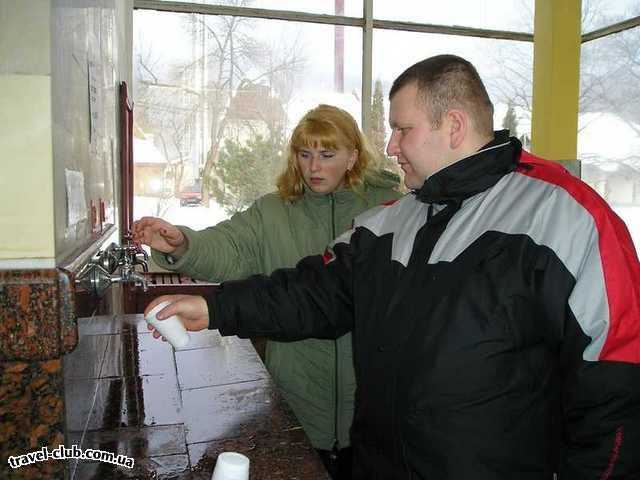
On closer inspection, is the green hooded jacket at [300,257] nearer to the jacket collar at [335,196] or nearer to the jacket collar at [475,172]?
the jacket collar at [335,196]

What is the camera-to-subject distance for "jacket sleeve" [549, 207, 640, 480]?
1.08 meters

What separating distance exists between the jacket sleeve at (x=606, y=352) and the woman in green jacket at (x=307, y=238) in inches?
33.5

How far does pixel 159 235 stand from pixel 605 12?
5.28 meters

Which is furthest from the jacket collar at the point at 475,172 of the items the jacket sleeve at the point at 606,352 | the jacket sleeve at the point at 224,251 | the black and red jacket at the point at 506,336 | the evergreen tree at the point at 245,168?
the evergreen tree at the point at 245,168

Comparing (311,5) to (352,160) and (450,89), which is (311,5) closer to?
(352,160)

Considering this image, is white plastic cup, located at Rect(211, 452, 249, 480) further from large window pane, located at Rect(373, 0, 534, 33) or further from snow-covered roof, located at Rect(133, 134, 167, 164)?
large window pane, located at Rect(373, 0, 534, 33)

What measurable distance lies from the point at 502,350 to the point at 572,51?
17.5 feet

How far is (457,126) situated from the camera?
4.30 ft

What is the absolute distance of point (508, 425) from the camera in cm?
115

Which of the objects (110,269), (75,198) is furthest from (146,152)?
(75,198)

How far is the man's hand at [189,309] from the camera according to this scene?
1350mm

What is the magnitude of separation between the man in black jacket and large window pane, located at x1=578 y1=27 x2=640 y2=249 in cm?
464

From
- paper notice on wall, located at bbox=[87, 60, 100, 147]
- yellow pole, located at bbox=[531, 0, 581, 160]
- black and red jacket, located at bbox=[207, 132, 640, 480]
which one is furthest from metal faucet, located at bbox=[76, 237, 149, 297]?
yellow pole, located at bbox=[531, 0, 581, 160]

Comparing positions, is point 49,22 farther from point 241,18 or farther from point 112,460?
point 241,18
